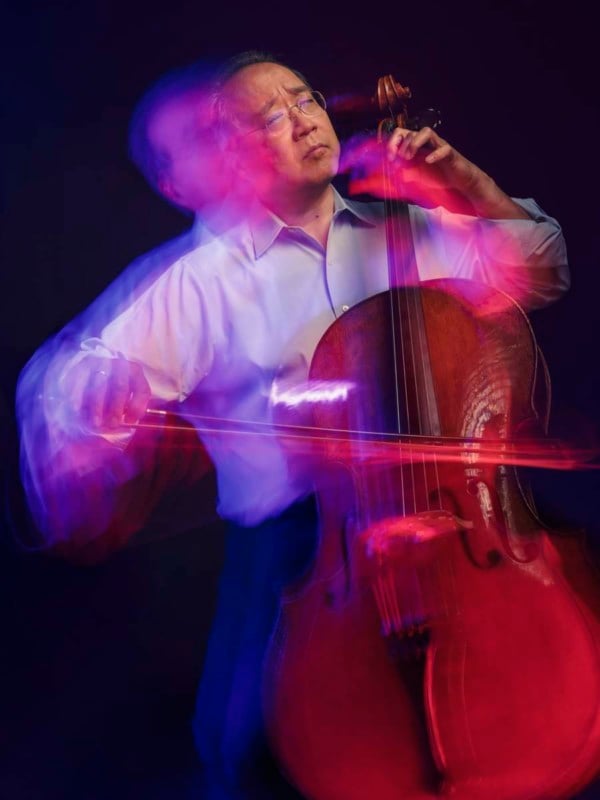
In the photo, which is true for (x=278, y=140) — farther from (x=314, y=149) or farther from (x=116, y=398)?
(x=116, y=398)

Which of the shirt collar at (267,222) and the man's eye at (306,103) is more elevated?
the man's eye at (306,103)

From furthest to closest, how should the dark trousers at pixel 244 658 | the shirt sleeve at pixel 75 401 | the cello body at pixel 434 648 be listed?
the shirt sleeve at pixel 75 401 < the dark trousers at pixel 244 658 < the cello body at pixel 434 648

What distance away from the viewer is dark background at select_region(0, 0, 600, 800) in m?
1.08

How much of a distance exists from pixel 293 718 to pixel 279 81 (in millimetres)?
964

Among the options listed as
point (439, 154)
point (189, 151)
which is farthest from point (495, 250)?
point (189, 151)

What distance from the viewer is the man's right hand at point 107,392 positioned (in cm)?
100

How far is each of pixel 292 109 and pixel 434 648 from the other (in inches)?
33.6

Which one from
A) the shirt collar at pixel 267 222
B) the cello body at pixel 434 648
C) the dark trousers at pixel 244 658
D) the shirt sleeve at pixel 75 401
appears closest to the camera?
the cello body at pixel 434 648

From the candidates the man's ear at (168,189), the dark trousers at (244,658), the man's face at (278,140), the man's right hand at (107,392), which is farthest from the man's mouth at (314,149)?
the dark trousers at (244,658)

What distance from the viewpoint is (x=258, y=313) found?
1145 millimetres

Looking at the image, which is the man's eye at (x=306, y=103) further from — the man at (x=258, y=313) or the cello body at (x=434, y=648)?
the cello body at (x=434, y=648)

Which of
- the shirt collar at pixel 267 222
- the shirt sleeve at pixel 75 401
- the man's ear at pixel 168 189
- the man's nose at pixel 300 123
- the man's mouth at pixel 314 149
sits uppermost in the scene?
the man's nose at pixel 300 123

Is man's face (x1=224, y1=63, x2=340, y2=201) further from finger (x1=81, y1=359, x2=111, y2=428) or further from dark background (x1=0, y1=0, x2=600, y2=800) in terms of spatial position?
finger (x1=81, y1=359, x2=111, y2=428)

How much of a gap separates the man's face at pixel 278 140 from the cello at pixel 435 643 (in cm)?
48
